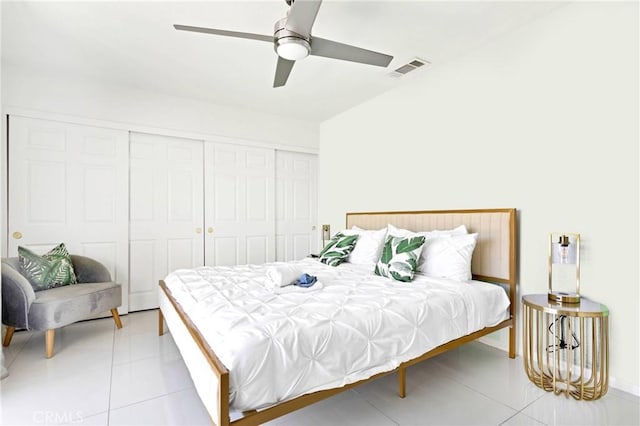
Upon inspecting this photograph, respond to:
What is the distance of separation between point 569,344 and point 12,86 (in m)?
5.27

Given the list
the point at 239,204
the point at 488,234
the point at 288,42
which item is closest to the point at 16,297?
the point at 239,204

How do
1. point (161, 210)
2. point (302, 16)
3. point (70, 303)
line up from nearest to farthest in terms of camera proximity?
point (302, 16) < point (70, 303) < point (161, 210)

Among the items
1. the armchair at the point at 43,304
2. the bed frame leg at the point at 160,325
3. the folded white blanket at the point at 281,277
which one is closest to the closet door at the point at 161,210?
the armchair at the point at 43,304

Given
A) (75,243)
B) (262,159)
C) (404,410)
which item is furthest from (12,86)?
(404,410)

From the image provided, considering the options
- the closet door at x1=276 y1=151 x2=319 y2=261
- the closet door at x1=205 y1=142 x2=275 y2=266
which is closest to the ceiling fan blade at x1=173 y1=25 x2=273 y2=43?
the closet door at x1=205 y1=142 x2=275 y2=266

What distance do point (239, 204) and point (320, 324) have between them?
10.2ft

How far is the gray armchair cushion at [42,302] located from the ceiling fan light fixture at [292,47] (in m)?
2.63

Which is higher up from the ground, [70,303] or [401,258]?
[401,258]

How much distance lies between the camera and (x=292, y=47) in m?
1.99

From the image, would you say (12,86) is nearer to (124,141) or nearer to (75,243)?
(124,141)

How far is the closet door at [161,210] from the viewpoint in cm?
Result: 373

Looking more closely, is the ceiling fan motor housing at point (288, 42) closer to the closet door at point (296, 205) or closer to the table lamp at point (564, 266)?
the table lamp at point (564, 266)

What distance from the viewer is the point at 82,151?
134 inches

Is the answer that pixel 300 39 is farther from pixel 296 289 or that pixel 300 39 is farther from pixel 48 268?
pixel 48 268
